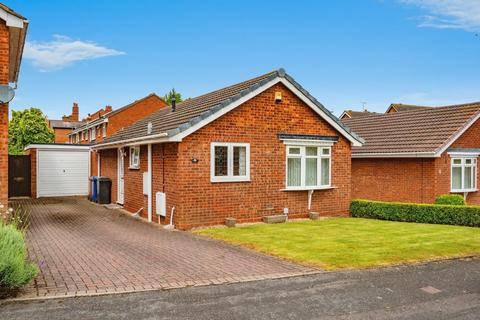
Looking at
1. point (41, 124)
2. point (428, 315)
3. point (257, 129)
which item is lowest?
point (428, 315)

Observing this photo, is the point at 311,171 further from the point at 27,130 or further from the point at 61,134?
the point at 61,134

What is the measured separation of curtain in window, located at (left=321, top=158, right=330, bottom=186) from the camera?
16.7 metres

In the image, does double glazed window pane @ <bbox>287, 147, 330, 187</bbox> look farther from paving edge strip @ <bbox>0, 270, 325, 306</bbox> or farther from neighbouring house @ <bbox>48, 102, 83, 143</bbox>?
neighbouring house @ <bbox>48, 102, 83, 143</bbox>

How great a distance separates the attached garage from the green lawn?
15.1m

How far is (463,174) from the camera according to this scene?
65.3ft

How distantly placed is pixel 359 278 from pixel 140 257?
4.56 meters

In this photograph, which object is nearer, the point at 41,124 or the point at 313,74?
the point at 313,74

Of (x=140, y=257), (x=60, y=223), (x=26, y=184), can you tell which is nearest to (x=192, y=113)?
(x=60, y=223)

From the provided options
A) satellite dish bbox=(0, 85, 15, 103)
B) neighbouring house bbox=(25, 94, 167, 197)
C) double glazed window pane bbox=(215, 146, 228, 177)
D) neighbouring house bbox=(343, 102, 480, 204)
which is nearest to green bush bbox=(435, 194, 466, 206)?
neighbouring house bbox=(343, 102, 480, 204)

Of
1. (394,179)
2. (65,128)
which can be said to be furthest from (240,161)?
(65,128)

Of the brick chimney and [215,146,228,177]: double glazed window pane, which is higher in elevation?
the brick chimney

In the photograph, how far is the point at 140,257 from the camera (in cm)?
940

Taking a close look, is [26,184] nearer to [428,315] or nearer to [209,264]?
[209,264]

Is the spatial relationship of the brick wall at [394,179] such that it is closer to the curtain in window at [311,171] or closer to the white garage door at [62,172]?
the curtain in window at [311,171]
